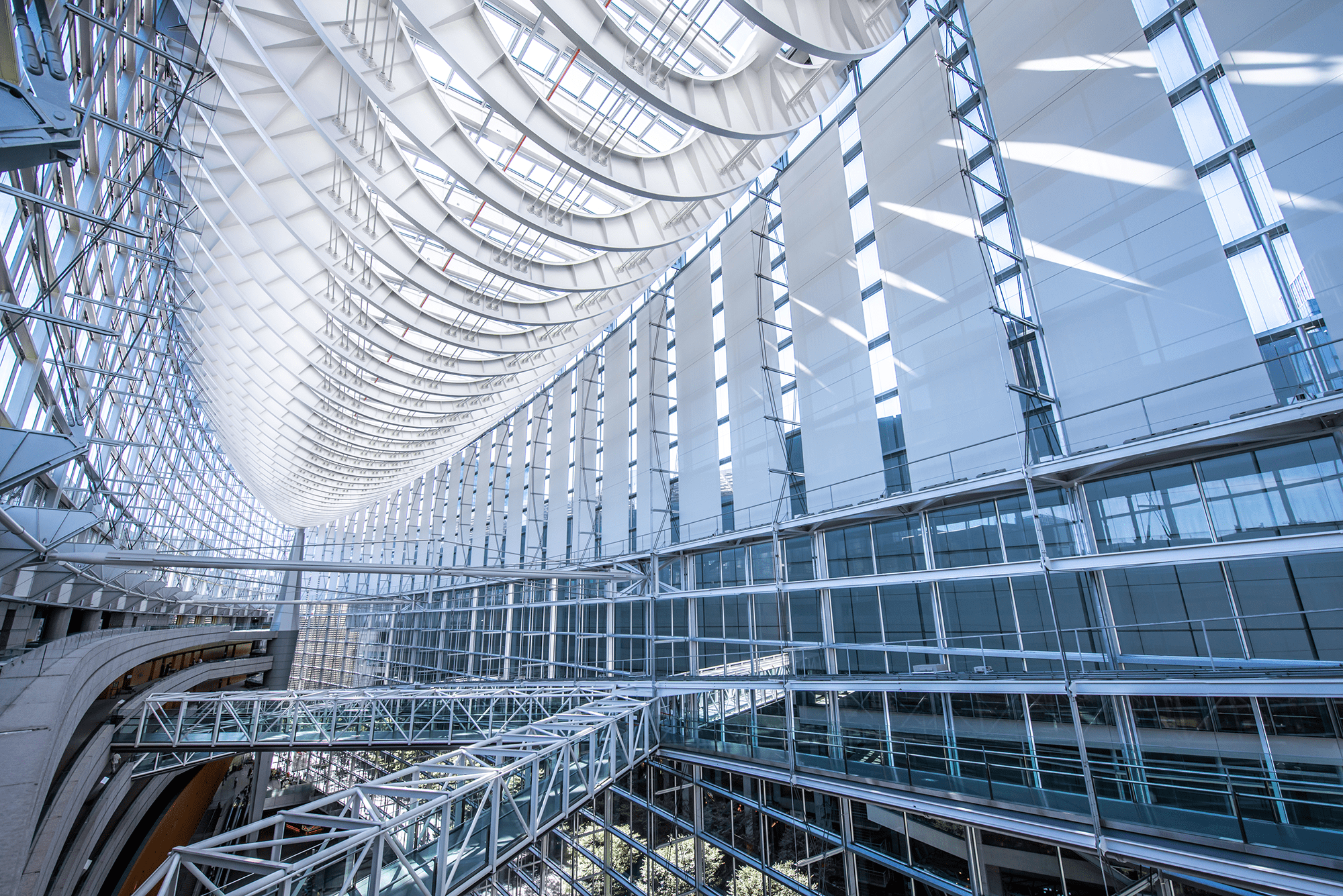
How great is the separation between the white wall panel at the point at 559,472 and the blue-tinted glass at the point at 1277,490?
2215cm

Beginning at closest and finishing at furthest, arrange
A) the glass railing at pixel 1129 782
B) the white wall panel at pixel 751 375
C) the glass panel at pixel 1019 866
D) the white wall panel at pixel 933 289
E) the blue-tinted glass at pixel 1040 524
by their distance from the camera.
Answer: the glass railing at pixel 1129 782, the glass panel at pixel 1019 866, the blue-tinted glass at pixel 1040 524, the white wall panel at pixel 933 289, the white wall panel at pixel 751 375

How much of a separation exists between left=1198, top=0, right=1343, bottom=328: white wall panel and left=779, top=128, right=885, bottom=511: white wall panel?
Result: 683 cm

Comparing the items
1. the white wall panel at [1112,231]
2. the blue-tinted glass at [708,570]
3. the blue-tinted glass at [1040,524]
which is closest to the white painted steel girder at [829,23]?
the white wall panel at [1112,231]

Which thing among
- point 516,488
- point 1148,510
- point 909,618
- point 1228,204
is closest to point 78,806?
point 909,618

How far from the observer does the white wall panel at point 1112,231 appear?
899cm

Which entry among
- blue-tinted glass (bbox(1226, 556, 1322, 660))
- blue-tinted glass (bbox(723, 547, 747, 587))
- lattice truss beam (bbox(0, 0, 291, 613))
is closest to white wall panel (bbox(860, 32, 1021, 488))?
blue-tinted glass (bbox(1226, 556, 1322, 660))

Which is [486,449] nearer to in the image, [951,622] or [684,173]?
[684,173]

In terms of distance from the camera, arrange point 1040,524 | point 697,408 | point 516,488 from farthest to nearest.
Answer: point 516,488 → point 697,408 → point 1040,524

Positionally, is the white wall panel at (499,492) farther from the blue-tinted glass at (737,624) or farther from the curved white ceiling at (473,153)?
the blue-tinted glass at (737,624)

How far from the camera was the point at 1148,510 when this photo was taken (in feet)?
31.0

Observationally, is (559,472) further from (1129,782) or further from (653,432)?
(1129,782)

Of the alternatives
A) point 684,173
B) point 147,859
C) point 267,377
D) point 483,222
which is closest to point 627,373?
point 483,222

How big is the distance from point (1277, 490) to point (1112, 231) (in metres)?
4.36

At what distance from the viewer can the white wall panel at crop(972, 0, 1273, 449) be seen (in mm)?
8992
